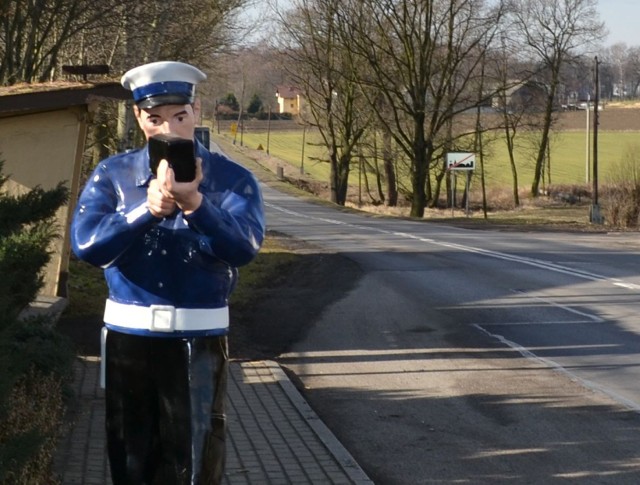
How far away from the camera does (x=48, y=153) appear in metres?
11.9

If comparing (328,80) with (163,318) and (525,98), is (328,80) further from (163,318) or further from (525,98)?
(163,318)

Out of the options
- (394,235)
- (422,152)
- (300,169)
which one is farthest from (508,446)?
(300,169)

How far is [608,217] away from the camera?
128 ft

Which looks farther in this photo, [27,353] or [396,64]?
[396,64]

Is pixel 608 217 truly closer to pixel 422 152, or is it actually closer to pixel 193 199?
pixel 422 152

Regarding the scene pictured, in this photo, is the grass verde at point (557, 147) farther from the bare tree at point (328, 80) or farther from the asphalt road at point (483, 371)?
the asphalt road at point (483, 371)

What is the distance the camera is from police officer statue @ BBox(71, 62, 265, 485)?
3396 millimetres

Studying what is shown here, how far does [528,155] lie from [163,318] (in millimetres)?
Answer: 67349

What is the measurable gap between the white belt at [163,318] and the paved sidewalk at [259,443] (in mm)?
2619

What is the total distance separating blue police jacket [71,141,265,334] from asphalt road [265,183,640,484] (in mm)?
3693

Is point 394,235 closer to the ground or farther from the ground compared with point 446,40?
closer to the ground

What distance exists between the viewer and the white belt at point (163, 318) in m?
3.41

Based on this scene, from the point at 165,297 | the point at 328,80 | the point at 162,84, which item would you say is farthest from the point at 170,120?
the point at 328,80

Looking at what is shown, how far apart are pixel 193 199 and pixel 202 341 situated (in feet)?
1.65
